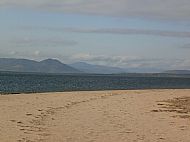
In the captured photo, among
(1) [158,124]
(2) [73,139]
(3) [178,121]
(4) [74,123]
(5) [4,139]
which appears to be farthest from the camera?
(3) [178,121]

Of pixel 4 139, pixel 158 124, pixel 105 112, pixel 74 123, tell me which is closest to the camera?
Result: pixel 4 139

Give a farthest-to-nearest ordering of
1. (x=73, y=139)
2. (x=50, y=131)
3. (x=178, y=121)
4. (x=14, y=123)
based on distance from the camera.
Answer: (x=178, y=121), (x=14, y=123), (x=50, y=131), (x=73, y=139)

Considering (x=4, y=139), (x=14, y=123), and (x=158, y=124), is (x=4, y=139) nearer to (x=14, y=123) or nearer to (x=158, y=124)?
(x=14, y=123)

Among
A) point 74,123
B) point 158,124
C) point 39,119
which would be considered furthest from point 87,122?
point 158,124

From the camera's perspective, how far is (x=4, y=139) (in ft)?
46.5

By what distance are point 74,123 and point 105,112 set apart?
5888 millimetres

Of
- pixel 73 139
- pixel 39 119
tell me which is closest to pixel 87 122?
pixel 39 119

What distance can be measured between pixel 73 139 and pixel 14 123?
381 centimetres

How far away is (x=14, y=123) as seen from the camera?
17875 mm

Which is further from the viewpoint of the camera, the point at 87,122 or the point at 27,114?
the point at 27,114

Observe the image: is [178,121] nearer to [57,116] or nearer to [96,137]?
[57,116]

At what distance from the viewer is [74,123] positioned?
19.5m

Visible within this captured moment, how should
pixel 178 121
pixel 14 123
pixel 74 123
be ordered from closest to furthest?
pixel 14 123
pixel 74 123
pixel 178 121

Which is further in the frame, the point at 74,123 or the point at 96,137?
the point at 74,123
